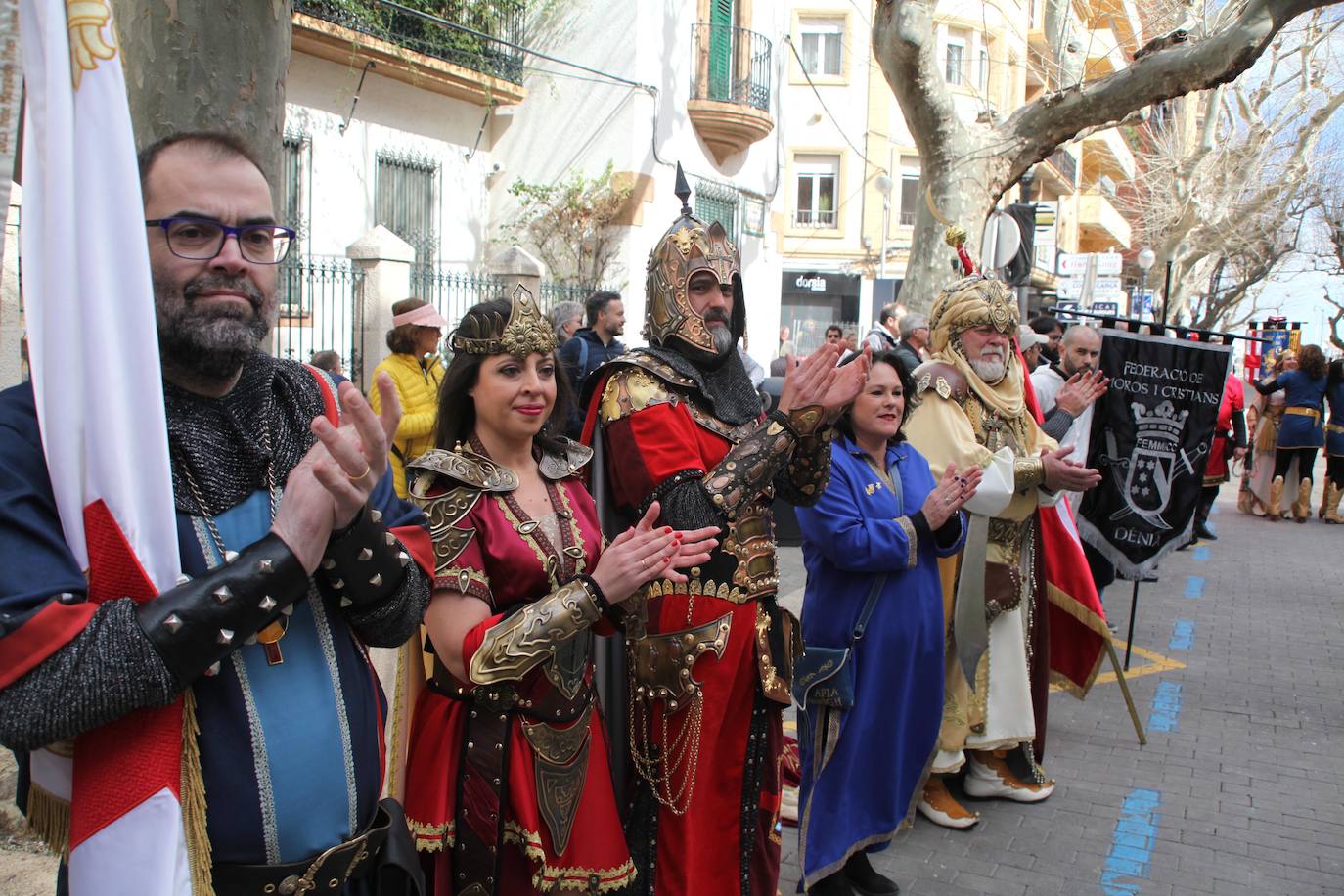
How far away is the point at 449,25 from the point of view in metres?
12.2

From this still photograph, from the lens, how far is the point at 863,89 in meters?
30.9

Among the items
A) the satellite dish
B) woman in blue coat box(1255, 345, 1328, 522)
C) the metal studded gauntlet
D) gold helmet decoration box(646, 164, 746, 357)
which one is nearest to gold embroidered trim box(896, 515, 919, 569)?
gold helmet decoration box(646, 164, 746, 357)

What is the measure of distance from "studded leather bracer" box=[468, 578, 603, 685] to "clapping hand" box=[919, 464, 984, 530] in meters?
1.79

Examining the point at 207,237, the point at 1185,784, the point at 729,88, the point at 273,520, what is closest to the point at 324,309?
the point at 1185,784

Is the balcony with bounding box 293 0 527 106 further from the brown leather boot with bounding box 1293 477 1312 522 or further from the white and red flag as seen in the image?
the brown leather boot with bounding box 1293 477 1312 522

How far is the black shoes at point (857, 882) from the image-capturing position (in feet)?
12.7

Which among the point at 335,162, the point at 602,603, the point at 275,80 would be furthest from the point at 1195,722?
the point at 335,162

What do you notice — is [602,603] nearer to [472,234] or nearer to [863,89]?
[472,234]

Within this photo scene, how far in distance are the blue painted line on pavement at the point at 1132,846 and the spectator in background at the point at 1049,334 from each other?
623 cm

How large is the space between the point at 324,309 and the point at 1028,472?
7708mm

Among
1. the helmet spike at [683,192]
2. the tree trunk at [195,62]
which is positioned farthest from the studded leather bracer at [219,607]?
the helmet spike at [683,192]

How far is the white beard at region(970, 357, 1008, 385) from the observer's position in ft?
15.7

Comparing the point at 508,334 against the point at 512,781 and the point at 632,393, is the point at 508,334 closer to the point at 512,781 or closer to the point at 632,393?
the point at 632,393

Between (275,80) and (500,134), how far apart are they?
12910 millimetres
